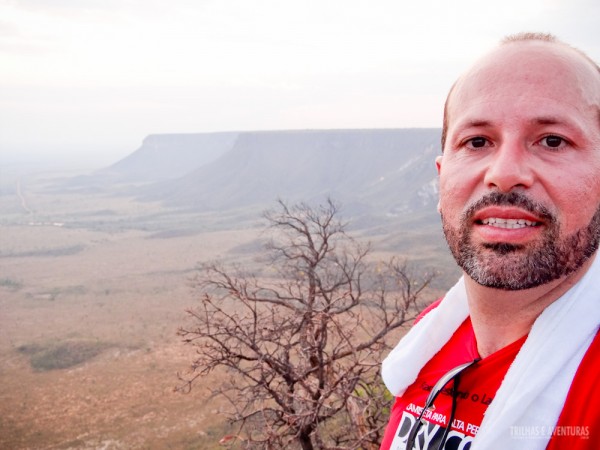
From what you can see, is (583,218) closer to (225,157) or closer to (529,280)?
(529,280)

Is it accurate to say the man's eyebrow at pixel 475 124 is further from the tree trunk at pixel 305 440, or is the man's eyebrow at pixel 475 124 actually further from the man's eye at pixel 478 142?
the tree trunk at pixel 305 440

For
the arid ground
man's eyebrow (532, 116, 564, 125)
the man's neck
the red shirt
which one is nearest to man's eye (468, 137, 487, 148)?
man's eyebrow (532, 116, 564, 125)

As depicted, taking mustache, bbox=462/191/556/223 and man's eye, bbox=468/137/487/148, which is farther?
man's eye, bbox=468/137/487/148

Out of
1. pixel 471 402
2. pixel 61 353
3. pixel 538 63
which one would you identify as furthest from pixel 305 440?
pixel 61 353

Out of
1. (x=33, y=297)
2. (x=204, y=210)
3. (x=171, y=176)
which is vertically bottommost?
(x=33, y=297)

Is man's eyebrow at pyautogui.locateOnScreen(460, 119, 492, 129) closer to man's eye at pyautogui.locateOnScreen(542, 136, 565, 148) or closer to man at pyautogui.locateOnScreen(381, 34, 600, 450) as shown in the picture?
man at pyautogui.locateOnScreen(381, 34, 600, 450)

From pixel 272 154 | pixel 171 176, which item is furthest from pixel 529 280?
pixel 171 176

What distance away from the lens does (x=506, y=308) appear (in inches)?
44.1

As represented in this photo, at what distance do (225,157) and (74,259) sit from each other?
5135 cm

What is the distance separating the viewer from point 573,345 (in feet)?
3.16

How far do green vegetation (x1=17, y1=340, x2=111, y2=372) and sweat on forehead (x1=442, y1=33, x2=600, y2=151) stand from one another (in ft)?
78.4

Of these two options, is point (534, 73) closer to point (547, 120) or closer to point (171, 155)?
point (547, 120)

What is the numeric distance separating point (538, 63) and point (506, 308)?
577mm

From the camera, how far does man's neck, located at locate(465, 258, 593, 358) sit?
106 centimetres
